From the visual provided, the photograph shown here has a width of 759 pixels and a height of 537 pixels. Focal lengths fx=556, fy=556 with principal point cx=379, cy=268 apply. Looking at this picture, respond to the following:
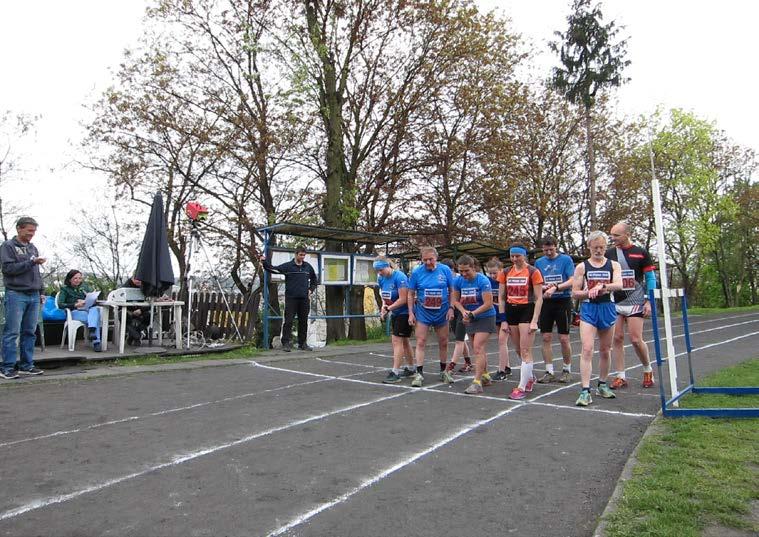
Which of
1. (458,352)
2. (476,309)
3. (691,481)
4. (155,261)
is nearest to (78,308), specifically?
(155,261)

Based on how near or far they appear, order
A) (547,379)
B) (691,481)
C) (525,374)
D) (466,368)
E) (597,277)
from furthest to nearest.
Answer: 1. (466,368)
2. (547,379)
3. (525,374)
4. (597,277)
5. (691,481)

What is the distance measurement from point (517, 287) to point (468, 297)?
0.68 metres

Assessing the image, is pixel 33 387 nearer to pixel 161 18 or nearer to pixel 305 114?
pixel 305 114

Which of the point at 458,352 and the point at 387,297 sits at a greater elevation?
the point at 387,297

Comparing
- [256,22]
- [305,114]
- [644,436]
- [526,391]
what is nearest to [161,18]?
[256,22]

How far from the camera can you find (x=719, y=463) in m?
4.02

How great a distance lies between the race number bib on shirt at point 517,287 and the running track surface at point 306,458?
1.33 metres

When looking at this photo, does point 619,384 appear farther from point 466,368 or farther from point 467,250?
point 467,250

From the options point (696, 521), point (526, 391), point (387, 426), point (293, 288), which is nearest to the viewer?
point (696, 521)

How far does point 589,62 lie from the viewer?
28453 mm

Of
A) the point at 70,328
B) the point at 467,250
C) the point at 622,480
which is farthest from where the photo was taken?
the point at 467,250

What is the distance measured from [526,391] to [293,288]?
20.2ft

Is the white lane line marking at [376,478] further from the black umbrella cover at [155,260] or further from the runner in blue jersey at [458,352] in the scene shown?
the black umbrella cover at [155,260]

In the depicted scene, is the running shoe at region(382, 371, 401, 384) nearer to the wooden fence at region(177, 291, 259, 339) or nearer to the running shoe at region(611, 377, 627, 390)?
the running shoe at region(611, 377, 627, 390)
